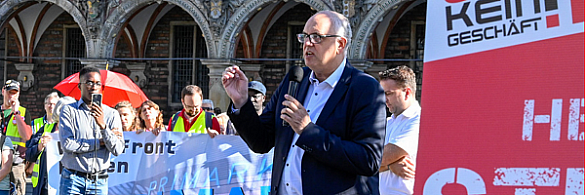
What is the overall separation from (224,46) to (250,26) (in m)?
2.68

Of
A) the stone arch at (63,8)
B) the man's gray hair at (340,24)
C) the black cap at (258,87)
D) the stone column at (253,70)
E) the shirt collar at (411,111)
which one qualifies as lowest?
the shirt collar at (411,111)

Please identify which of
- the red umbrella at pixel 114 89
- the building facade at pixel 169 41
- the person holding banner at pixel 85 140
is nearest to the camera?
the person holding banner at pixel 85 140

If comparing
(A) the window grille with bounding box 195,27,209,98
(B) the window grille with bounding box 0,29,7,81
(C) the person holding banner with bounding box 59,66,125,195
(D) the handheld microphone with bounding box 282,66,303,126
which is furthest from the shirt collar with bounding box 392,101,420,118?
(B) the window grille with bounding box 0,29,7,81

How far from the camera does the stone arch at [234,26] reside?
658 inches

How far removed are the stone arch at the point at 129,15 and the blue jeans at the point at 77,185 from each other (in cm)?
1145

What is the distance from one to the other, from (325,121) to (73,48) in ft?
63.0

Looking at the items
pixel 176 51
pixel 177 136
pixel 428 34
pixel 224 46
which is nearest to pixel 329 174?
pixel 428 34

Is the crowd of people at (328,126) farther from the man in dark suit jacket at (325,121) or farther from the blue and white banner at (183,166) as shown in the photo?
the blue and white banner at (183,166)

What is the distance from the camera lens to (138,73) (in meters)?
20.5

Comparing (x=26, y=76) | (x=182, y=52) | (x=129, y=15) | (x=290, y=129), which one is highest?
(x=129, y=15)

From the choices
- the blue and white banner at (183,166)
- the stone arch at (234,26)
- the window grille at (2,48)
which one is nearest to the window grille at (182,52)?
the stone arch at (234,26)

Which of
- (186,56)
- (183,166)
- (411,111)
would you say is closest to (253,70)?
(186,56)

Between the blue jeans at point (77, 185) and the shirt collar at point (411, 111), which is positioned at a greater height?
the shirt collar at point (411, 111)

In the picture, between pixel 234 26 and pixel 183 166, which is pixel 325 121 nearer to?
pixel 183 166
